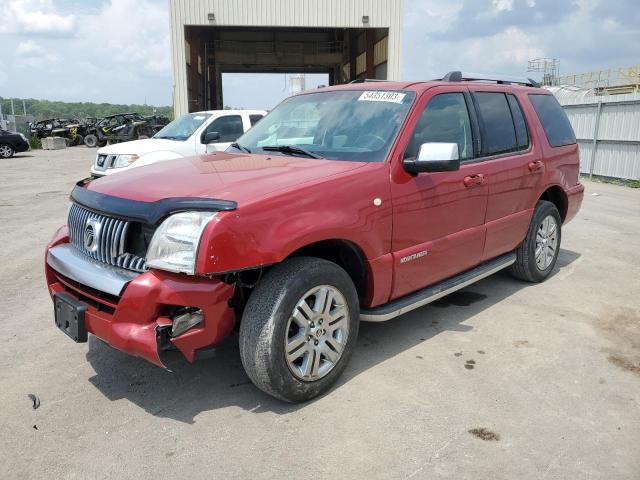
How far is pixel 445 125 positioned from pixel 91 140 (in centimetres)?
3019

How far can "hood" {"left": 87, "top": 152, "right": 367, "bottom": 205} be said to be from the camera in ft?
9.77

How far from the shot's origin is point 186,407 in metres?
3.19

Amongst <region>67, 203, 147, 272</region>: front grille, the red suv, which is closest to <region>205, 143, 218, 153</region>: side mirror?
the red suv

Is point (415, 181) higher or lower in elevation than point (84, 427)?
higher

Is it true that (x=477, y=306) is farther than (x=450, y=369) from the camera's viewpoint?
Yes

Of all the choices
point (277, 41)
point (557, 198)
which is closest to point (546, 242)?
point (557, 198)

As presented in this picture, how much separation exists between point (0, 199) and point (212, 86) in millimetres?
23700

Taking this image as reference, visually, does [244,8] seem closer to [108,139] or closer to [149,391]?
[108,139]

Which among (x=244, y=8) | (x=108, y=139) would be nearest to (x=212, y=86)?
(x=108, y=139)

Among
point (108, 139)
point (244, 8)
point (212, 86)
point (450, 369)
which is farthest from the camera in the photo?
point (212, 86)

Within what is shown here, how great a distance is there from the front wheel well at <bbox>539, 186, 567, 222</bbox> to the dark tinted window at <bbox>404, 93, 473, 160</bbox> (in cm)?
167

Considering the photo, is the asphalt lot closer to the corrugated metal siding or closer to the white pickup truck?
the white pickup truck

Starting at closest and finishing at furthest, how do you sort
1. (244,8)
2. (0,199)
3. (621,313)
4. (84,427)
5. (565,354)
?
(84,427) → (565,354) → (621,313) → (0,199) → (244,8)

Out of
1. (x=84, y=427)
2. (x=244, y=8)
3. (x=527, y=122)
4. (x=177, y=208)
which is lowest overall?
(x=84, y=427)
